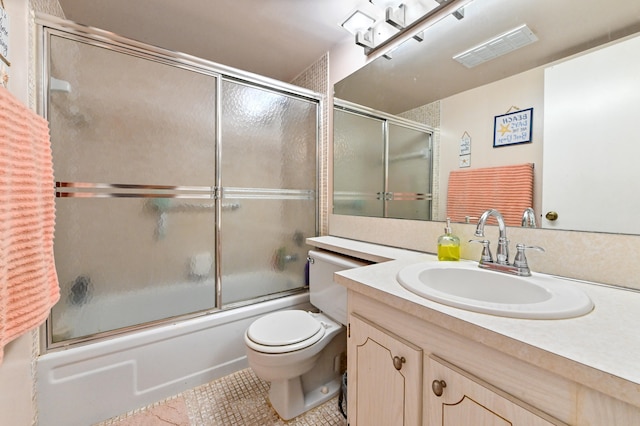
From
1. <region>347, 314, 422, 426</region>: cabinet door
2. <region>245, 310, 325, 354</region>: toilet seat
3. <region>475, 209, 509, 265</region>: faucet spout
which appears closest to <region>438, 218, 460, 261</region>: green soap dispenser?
<region>475, 209, 509, 265</region>: faucet spout

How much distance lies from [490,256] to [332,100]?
4.78 feet

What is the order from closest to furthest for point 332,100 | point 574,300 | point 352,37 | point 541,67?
1. point 574,300
2. point 541,67
3. point 352,37
4. point 332,100

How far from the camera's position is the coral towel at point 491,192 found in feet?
3.18

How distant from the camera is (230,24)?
1.62m

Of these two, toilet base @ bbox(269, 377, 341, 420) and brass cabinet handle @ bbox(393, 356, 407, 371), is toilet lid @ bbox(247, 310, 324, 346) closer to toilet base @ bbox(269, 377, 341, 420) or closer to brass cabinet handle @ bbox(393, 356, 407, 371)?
toilet base @ bbox(269, 377, 341, 420)

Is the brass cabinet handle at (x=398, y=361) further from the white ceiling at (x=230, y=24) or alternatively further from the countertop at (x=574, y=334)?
the white ceiling at (x=230, y=24)

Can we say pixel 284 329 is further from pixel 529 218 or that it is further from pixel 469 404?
pixel 529 218

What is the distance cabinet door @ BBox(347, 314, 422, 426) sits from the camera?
0.68 m

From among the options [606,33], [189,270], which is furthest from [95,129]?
[606,33]

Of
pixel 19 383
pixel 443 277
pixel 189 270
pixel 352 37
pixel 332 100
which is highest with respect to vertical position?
pixel 352 37

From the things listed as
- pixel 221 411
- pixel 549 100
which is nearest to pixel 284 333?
pixel 221 411

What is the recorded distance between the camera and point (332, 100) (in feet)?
6.18

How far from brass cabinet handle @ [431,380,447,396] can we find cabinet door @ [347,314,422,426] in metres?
0.05

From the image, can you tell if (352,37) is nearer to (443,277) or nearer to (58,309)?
(443,277)
